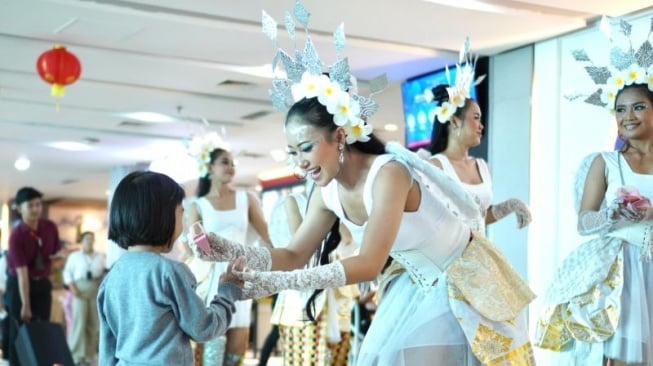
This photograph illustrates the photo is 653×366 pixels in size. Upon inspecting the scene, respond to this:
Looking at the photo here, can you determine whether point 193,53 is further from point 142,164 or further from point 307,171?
point 142,164

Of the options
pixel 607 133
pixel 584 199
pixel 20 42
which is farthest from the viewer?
pixel 20 42

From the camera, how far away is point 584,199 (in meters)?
3.65

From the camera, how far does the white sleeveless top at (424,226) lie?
274 centimetres

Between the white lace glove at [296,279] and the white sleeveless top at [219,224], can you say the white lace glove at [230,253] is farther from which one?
the white sleeveless top at [219,224]

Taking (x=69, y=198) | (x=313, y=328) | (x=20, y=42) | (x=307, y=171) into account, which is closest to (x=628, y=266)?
(x=307, y=171)

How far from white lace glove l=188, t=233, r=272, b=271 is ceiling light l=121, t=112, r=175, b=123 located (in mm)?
7362

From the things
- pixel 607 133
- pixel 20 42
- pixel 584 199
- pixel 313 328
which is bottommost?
pixel 313 328

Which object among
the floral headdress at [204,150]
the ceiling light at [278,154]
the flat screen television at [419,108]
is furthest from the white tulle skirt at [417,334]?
the ceiling light at [278,154]

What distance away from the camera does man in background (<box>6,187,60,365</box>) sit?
6555 mm

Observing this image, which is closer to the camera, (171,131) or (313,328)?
(313,328)

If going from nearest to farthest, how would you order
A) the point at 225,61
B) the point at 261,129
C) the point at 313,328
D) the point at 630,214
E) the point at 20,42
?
the point at 630,214 < the point at 313,328 < the point at 20,42 < the point at 225,61 < the point at 261,129

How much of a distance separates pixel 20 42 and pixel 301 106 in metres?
4.66

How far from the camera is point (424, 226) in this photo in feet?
9.21

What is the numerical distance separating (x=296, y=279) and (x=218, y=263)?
3250mm
